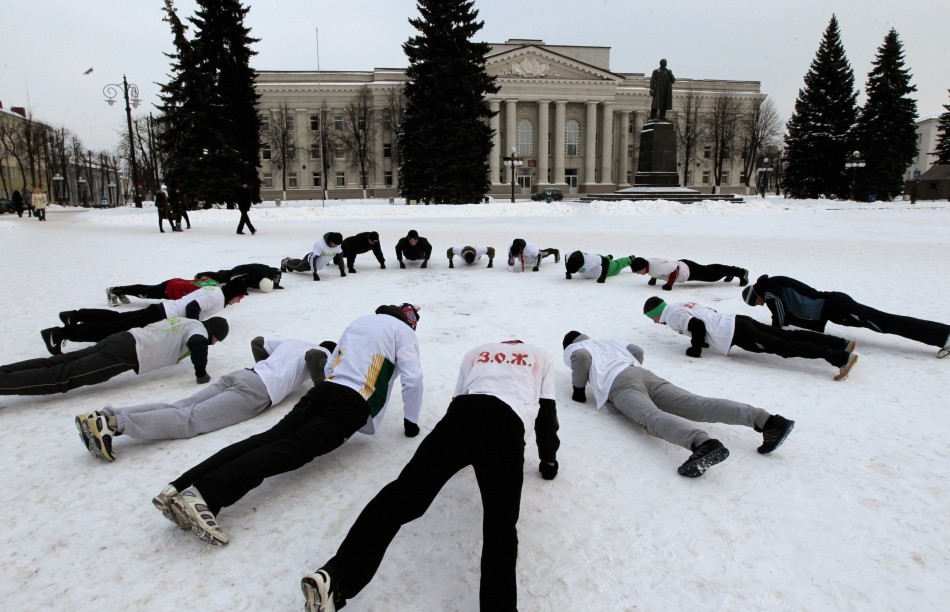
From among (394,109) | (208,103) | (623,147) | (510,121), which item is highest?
(394,109)

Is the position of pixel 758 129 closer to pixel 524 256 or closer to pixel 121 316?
pixel 524 256

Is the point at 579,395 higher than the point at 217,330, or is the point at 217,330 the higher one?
the point at 217,330

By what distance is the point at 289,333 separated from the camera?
649cm

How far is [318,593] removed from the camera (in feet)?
6.76

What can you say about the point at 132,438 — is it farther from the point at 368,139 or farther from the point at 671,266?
the point at 368,139

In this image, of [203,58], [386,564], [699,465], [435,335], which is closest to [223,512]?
[386,564]

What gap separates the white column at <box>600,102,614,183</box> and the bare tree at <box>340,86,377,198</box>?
28436 mm

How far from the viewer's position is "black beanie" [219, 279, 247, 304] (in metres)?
6.51

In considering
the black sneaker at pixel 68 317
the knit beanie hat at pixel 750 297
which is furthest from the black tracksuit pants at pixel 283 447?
the knit beanie hat at pixel 750 297

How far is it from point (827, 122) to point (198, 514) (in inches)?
2293

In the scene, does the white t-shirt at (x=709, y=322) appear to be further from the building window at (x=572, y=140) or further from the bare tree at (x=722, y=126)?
the bare tree at (x=722, y=126)

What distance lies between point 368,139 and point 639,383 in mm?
64367

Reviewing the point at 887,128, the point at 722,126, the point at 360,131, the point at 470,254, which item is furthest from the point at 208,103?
the point at 722,126

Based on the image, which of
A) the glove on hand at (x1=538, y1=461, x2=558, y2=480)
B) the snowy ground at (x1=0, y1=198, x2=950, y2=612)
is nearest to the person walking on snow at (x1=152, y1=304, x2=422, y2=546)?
the snowy ground at (x1=0, y1=198, x2=950, y2=612)
